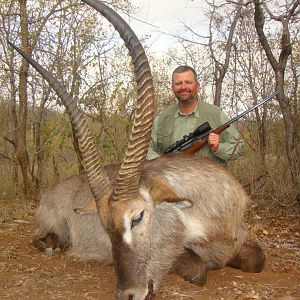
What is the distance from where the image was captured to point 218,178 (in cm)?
442

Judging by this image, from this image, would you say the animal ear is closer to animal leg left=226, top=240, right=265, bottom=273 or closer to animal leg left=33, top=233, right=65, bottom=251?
animal leg left=226, top=240, right=265, bottom=273

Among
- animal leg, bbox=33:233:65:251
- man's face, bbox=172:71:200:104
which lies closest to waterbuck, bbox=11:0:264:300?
animal leg, bbox=33:233:65:251

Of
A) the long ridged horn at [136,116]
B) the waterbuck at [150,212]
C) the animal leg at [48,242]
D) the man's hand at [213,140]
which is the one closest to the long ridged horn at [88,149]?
the waterbuck at [150,212]

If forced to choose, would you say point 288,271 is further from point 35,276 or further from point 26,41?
point 26,41

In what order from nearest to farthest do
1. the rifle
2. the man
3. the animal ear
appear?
the animal ear → the rifle → the man

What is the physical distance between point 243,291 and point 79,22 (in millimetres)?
8544

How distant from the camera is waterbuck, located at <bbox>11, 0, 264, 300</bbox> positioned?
131 inches

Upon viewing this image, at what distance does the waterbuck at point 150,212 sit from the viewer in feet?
10.9

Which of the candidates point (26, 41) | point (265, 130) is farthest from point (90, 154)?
point (265, 130)

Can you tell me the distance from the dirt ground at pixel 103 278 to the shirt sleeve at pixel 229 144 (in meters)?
1.09

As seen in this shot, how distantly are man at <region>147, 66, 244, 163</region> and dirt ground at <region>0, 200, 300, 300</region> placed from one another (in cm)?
119

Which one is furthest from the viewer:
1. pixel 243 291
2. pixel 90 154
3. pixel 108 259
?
pixel 108 259

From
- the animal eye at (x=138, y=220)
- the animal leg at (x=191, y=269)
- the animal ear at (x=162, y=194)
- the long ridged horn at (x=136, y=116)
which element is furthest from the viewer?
the animal leg at (x=191, y=269)

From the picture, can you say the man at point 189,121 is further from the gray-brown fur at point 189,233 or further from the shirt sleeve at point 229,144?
the gray-brown fur at point 189,233
